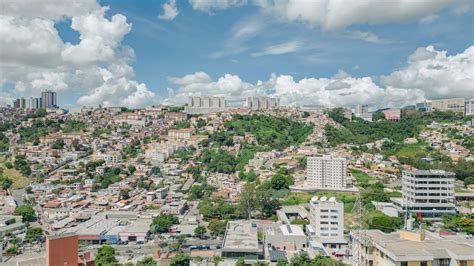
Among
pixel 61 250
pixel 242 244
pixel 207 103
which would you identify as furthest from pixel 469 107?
pixel 61 250

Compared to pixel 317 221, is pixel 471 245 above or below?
above

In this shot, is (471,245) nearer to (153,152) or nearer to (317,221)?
(317,221)

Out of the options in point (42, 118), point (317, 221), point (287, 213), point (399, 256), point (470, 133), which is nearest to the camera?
point (399, 256)

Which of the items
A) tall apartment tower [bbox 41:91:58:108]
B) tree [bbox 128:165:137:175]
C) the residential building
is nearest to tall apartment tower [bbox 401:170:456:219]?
tree [bbox 128:165:137:175]

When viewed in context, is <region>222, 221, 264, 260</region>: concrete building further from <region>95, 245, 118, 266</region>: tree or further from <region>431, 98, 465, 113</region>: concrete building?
<region>431, 98, 465, 113</region>: concrete building

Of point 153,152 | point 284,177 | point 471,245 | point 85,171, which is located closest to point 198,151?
point 153,152

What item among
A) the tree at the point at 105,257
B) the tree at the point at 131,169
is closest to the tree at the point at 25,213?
the tree at the point at 105,257
